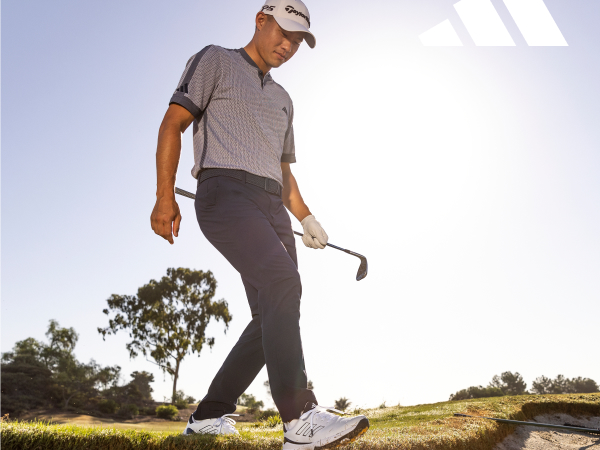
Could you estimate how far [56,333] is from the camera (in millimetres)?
42062

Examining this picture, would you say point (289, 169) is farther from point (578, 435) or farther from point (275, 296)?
point (578, 435)

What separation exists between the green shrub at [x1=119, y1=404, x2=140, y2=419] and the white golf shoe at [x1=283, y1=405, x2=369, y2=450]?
2760 cm

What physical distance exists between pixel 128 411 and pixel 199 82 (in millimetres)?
28353

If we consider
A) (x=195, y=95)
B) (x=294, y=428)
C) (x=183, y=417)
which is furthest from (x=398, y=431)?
(x=183, y=417)

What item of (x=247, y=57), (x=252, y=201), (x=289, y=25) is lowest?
(x=252, y=201)

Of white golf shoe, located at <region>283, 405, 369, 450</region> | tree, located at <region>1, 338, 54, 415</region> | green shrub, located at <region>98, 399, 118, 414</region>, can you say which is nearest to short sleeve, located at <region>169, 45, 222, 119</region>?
white golf shoe, located at <region>283, 405, 369, 450</region>

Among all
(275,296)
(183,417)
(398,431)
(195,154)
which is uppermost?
(195,154)

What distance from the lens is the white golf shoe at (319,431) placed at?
2.53 meters

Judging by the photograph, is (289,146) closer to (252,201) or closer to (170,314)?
(252,201)

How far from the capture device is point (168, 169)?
2980mm

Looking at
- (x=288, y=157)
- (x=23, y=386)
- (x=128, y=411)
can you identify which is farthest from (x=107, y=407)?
(x=288, y=157)

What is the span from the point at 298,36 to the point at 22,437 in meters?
3.60

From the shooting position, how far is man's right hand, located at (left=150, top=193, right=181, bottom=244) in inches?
112

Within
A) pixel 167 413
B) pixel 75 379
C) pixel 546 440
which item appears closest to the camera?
pixel 546 440
